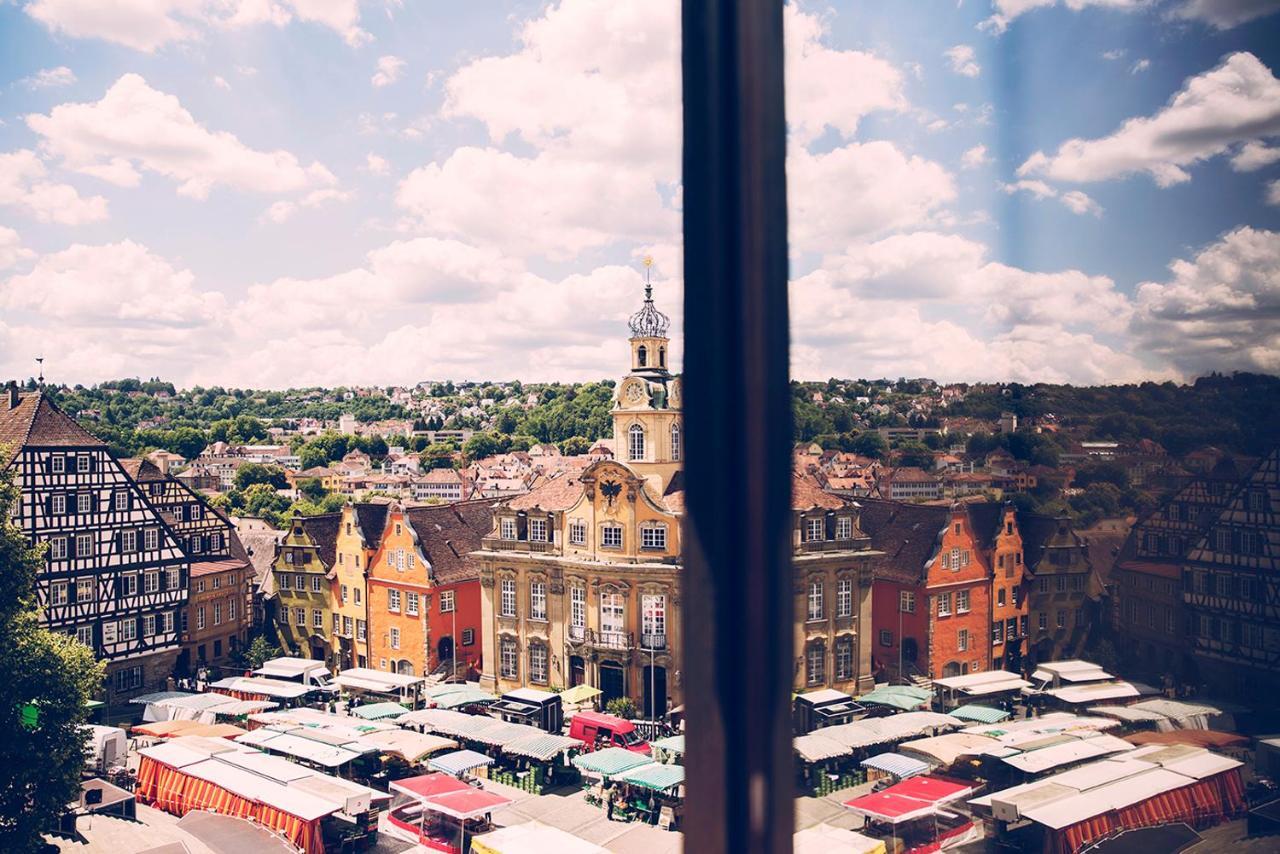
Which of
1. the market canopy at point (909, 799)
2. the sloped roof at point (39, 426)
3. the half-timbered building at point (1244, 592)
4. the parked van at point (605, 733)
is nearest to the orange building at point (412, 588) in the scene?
the parked van at point (605, 733)

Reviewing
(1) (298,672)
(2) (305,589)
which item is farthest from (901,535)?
(2) (305,589)

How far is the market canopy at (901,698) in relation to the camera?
687cm

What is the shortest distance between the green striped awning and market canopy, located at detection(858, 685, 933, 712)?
1.04 m

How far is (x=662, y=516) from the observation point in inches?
365

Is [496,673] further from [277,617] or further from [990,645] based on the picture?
[990,645]

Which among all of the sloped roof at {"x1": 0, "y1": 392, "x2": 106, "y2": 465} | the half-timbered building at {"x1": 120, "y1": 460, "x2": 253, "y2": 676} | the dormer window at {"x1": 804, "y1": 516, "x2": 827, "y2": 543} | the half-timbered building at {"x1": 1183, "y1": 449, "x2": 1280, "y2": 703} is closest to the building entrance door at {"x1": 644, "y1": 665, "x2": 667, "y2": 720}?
the dormer window at {"x1": 804, "y1": 516, "x2": 827, "y2": 543}

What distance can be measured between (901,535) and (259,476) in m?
25.8

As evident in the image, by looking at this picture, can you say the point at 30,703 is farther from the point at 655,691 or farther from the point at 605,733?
the point at 655,691

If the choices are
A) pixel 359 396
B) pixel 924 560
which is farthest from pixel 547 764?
pixel 359 396

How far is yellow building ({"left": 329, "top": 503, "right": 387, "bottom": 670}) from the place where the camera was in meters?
11.0

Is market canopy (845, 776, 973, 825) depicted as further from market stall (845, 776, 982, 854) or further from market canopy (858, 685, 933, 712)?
market canopy (858, 685, 933, 712)

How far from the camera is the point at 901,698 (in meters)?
6.98

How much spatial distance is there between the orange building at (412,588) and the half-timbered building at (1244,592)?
935 cm

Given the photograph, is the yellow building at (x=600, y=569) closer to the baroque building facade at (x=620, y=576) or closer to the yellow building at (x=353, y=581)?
Answer: the baroque building facade at (x=620, y=576)
